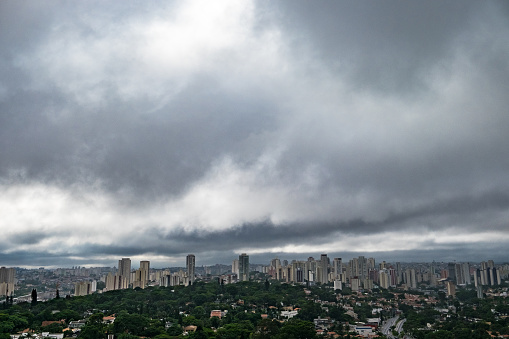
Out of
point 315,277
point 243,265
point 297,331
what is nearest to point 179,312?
point 297,331

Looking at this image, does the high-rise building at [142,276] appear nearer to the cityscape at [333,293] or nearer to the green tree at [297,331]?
the cityscape at [333,293]

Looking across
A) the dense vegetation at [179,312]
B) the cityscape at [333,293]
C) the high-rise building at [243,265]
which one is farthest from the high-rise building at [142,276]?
the dense vegetation at [179,312]

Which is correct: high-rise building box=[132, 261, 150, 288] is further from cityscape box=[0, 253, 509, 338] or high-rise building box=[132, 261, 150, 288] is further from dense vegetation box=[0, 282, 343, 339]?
dense vegetation box=[0, 282, 343, 339]

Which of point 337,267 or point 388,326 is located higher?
point 337,267

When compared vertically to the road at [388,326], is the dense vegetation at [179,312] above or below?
above

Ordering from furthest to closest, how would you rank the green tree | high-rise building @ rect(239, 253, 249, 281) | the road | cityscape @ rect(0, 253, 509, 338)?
high-rise building @ rect(239, 253, 249, 281) < the road < cityscape @ rect(0, 253, 509, 338) < the green tree

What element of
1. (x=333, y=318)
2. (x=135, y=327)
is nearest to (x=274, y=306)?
(x=333, y=318)

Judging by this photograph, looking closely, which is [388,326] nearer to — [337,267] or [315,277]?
[315,277]

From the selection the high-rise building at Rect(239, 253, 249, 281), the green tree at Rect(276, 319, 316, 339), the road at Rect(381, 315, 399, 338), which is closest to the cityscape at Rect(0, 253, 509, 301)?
the high-rise building at Rect(239, 253, 249, 281)

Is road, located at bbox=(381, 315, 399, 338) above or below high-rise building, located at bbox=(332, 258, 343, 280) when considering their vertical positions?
below

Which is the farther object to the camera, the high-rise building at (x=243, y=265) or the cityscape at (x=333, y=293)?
the high-rise building at (x=243, y=265)

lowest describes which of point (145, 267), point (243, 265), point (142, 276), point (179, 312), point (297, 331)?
point (179, 312)

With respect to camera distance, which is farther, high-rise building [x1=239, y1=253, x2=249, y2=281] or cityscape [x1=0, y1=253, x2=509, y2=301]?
high-rise building [x1=239, y1=253, x2=249, y2=281]
